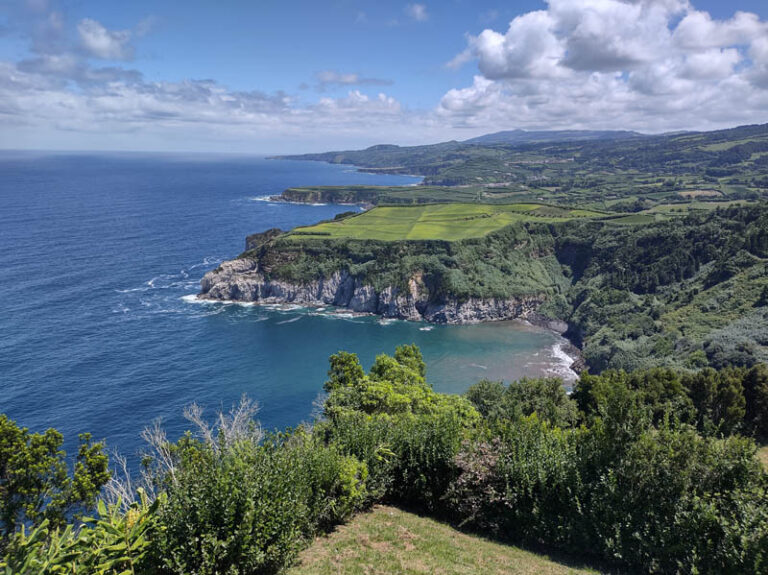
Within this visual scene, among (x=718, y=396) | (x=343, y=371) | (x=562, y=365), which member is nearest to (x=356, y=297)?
(x=562, y=365)

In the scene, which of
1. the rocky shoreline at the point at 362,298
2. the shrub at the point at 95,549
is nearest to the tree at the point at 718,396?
the shrub at the point at 95,549

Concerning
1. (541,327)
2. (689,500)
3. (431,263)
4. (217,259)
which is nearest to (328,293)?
(431,263)

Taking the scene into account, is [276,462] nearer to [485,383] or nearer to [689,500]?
[689,500]

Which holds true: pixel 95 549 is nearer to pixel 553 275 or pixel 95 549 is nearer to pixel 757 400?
pixel 757 400

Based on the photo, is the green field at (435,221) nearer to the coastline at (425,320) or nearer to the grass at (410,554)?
the coastline at (425,320)

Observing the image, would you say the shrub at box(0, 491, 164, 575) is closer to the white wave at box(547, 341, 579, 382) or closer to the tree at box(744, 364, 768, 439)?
the tree at box(744, 364, 768, 439)

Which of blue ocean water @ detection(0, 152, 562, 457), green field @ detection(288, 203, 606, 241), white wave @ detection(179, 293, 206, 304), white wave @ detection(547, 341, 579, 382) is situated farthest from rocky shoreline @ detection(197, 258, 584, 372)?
green field @ detection(288, 203, 606, 241)

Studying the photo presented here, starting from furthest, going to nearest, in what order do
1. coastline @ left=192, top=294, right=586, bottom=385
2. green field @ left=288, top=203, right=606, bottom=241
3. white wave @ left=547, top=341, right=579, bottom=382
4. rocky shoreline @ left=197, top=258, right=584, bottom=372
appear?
green field @ left=288, top=203, right=606, bottom=241 < rocky shoreline @ left=197, top=258, right=584, bottom=372 < coastline @ left=192, top=294, right=586, bottom=385 < white wave @ left=547, top=341, right=579, bottom=382
